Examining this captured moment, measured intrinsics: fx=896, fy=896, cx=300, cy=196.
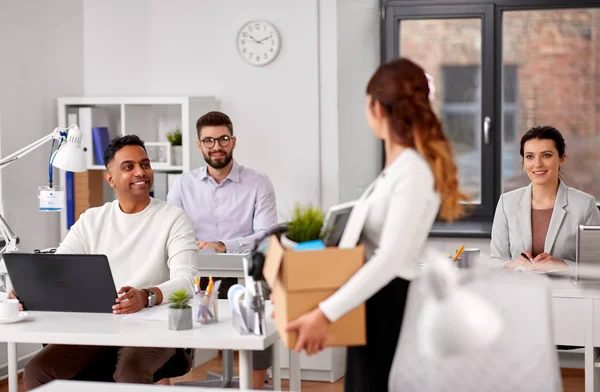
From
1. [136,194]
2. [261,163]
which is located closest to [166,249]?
[136,194]

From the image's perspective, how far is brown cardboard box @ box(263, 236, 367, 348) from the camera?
2.14 m

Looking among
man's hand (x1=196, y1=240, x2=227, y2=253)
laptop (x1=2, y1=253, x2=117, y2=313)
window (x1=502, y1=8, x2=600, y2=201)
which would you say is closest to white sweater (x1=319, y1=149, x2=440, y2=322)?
laptop (x1=2, y1=253, x2=117, y2=313)

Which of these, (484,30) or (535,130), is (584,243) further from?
(484,30)

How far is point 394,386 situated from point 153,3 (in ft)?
13.0

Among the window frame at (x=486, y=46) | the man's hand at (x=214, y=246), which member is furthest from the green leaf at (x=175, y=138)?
the window frame at (x=486, y=46)

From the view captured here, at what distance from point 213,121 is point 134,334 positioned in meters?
2.34

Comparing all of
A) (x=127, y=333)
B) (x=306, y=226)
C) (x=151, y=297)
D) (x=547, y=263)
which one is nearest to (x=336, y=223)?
(x=306, y=226)

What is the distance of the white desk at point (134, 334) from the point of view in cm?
266

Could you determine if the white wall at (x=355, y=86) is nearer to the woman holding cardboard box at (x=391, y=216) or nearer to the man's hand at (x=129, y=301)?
the man's hand at (x=129, y=301)

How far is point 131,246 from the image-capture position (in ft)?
11.2

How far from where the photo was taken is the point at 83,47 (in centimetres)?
562

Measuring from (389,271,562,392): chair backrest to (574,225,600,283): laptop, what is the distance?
4.47 feet

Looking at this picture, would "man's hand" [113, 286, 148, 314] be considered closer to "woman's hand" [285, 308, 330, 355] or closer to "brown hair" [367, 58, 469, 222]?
"woman's hand" [285, 308, 330, 355]

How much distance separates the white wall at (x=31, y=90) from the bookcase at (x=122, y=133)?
0.45 ft
